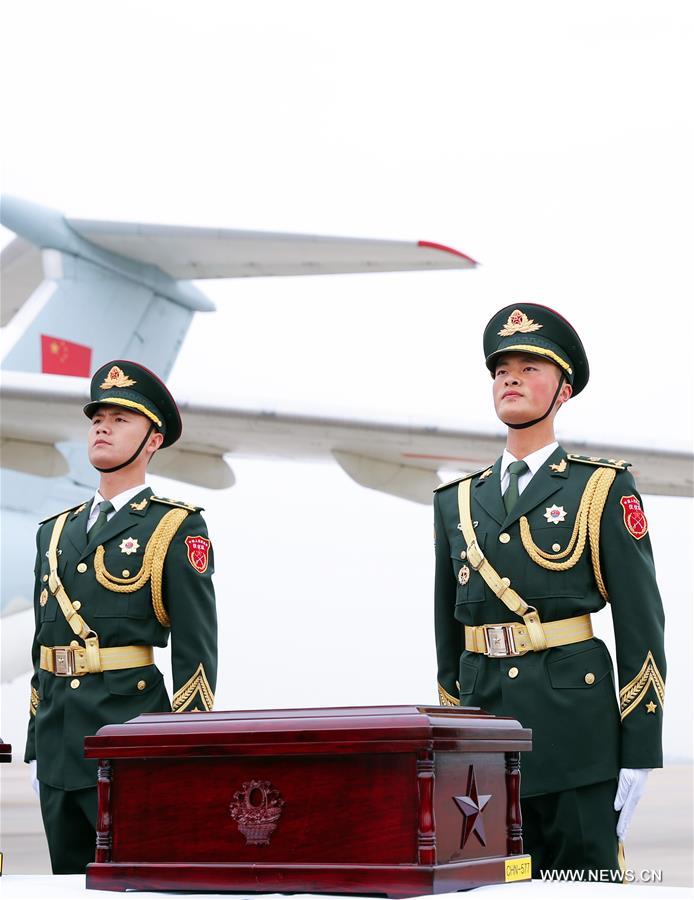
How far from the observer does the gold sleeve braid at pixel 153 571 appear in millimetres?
3459

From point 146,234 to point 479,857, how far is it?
302 inches

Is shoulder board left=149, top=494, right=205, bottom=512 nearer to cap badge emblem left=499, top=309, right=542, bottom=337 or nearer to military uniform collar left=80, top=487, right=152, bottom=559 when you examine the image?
military uniform collar left=80, top=487, right=152, bottom=559

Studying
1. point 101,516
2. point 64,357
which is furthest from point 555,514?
point 64,357

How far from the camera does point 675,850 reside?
9.31m

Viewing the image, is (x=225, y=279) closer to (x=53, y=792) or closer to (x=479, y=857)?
(x=53, y=792)

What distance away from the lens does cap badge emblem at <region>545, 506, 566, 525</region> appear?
301 cm

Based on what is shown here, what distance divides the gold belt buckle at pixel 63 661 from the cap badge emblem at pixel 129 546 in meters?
0.29

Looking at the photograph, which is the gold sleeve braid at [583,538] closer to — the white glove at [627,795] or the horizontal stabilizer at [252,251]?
the white glove at [627,795]

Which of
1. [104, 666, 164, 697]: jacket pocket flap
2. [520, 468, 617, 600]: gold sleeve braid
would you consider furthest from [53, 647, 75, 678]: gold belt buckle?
[520, 468, 617, 600]: gold sleeve braid

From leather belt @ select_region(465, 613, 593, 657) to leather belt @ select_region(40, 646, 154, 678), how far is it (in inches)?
38.8

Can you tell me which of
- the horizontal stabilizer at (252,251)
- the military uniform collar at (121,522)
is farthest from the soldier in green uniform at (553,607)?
the horizontal stabilizer at (252,251)

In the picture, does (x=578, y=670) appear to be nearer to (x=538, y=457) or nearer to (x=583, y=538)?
(x=583, y=538)

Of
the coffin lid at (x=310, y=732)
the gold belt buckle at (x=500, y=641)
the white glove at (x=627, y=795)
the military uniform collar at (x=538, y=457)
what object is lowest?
the white glove at (x=627, y=795)

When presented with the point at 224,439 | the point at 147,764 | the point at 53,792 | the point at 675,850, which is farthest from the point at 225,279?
the point at 147,764
